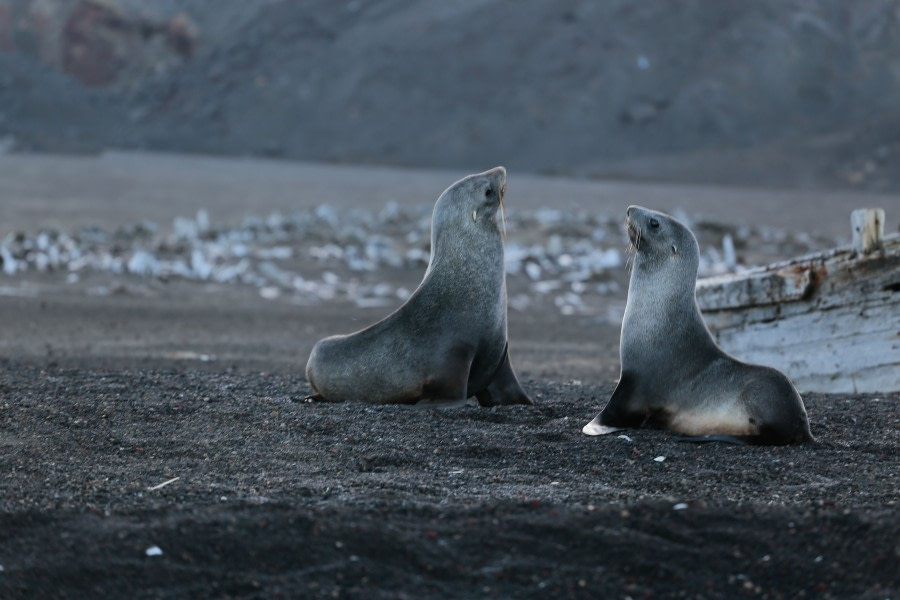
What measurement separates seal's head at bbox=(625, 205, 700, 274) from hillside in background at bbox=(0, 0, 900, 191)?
4334 inches

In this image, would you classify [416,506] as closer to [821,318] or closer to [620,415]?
[620,415]

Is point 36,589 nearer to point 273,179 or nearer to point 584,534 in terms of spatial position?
point 584,534

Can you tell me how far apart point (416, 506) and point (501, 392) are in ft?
9.76

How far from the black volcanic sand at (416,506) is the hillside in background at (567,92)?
111389 millimetres

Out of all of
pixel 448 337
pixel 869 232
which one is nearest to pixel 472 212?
pixel 448 337

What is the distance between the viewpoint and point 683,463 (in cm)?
630

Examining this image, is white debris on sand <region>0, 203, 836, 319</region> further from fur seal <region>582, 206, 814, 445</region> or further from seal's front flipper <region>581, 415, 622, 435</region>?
seal's front flipper <region>581, 415, 622, 435</region>

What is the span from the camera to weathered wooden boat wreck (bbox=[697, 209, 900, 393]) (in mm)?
9438

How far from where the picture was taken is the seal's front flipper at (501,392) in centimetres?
802

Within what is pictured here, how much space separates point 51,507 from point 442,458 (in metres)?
1.97

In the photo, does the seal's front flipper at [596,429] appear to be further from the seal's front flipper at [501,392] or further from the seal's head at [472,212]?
the seal's head at [472,212]

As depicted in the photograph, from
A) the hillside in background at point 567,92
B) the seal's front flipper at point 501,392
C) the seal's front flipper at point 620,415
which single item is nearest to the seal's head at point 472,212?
the seal's front flipper at point 501,392

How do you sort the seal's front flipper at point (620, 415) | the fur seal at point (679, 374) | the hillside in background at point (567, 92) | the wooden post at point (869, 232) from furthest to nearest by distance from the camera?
the hillside in background at point (567, 92) → the wooden post at point (869, 232) → the seal's front flipper at point (620, 415) → the fur seal at point (679, 374)

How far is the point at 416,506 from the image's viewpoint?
16.7 feet
